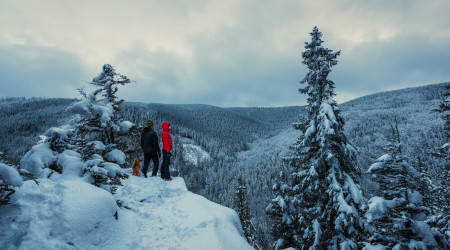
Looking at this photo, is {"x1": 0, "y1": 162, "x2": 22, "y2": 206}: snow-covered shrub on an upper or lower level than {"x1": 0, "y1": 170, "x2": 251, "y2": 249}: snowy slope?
upper

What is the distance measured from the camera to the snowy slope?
11.1ft

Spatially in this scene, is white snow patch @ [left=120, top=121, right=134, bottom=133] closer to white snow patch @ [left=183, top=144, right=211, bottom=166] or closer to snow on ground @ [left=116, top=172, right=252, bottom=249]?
snow on ground @ [left=116, top=172, right=252, bottom=249]

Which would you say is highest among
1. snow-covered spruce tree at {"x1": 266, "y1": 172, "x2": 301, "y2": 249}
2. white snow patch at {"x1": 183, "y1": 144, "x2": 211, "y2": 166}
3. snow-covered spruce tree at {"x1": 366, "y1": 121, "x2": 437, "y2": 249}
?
snow-covered spruce tree at {"x1": 366, "y1": 121, "x2": 437, "y2": 249}

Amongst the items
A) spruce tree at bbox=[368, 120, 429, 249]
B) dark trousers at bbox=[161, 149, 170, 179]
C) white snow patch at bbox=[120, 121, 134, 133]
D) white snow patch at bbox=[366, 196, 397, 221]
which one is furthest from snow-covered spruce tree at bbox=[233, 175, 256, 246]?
white snow patch at bbox=[120, 121, 134, 133]

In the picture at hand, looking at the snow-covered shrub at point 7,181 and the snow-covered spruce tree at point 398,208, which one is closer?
the snow-covered shrub at point 7,181

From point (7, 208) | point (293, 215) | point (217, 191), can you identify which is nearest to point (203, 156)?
point (217, 191)

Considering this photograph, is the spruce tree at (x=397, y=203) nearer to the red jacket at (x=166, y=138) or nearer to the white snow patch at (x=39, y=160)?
the red jacket at (x=166, y=138)

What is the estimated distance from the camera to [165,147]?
10.7 m

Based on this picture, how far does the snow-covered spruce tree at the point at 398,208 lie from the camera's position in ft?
27.5

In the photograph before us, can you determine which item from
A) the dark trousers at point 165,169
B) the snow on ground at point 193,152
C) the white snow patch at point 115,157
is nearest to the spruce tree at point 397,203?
the dark trousers at point 165,169

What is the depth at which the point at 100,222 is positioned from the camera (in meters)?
4.43

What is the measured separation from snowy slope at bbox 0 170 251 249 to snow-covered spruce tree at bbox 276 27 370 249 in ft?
19.6

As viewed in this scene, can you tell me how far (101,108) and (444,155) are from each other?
1693 cm

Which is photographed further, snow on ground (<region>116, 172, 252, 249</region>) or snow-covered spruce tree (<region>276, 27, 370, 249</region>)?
snow-covered spruce tree (<region>276, 27, 370, 249</region>)
